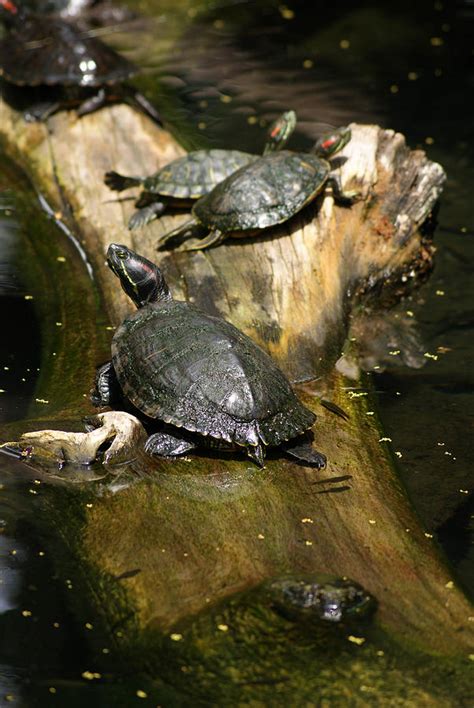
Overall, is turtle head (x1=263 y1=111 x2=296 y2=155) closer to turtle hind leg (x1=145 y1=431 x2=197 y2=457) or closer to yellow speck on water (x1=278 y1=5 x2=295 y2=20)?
turtle hind leg (x1=145 y1=431 x2=197 y2=457)

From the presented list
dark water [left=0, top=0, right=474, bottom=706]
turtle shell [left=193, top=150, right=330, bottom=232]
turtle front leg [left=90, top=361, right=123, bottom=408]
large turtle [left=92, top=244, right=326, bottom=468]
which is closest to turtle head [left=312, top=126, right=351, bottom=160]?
turtle shell [left=193, top=150, right=330, bottom=232]

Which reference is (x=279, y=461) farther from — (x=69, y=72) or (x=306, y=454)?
(x=69, y=72)

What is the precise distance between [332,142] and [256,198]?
31.8 inches

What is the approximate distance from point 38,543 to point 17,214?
3675mm

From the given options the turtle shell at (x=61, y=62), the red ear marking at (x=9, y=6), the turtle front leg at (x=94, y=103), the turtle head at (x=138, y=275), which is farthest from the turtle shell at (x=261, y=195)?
the red ear marking at (x=9, y=6)

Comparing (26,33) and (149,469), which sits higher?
(26,33)

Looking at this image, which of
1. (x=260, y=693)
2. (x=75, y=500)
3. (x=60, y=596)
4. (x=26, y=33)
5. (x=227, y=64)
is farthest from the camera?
(x=227, y=64)

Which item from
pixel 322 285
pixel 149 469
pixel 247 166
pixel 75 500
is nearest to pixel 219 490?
pixel 149 469

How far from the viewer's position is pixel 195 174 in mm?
5910

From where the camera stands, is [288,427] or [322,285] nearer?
[288,427]

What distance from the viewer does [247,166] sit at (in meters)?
5.61

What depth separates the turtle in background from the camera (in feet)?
25.1

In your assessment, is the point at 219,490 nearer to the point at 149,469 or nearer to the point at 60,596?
the point at 149,469

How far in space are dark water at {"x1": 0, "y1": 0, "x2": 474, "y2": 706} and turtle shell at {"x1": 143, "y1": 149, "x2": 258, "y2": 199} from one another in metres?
1.03
